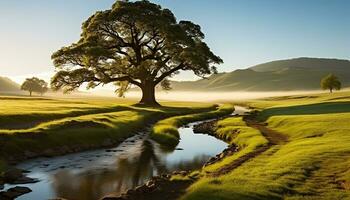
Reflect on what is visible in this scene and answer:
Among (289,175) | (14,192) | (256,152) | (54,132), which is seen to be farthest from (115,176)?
(54,132)

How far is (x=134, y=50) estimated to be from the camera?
88438 mm

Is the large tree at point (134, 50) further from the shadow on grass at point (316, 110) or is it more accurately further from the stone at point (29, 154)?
the stone at point (29, 154)

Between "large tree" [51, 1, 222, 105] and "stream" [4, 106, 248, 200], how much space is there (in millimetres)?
38413

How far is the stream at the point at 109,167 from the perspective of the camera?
2598cm

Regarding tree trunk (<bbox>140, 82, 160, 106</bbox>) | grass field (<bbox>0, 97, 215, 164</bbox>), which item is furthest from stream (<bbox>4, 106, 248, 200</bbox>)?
tree trunk (<bbox>140, 82, 160, 106</bbox>)

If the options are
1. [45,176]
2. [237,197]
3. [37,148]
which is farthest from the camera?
[37,148]

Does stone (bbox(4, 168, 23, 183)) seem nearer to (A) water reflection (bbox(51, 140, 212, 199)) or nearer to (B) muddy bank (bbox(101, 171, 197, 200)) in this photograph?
(A) water reflection (bbox(51, 140, 212, 199))

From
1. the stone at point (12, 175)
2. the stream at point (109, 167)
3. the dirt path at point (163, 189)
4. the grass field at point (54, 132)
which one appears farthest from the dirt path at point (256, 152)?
the grass field at point (54, 132)

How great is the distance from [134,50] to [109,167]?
58.0 metres

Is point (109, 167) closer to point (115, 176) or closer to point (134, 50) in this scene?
point (115, 176)

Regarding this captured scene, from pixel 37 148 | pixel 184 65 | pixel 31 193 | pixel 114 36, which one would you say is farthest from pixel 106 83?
pixel 31 193

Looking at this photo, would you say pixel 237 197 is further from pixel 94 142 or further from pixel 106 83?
pixel 106 83

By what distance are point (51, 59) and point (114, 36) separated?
13.9 meters

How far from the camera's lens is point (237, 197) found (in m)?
20.6
